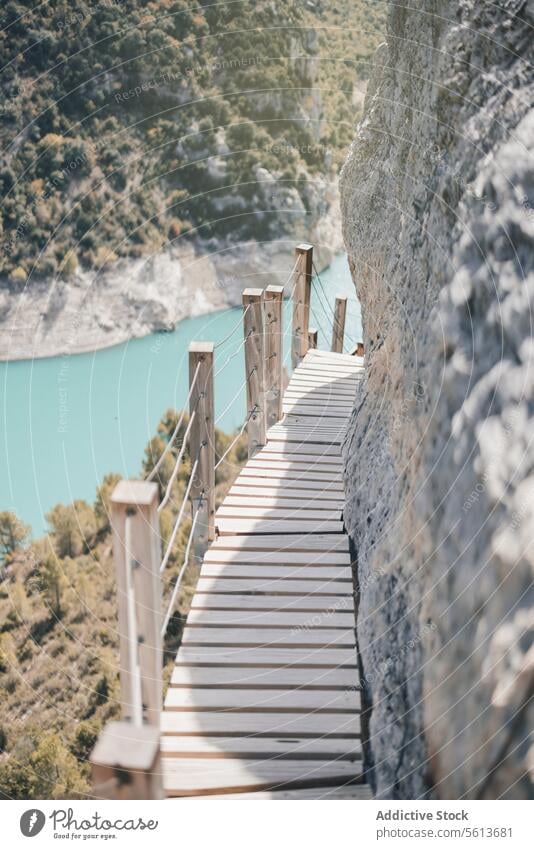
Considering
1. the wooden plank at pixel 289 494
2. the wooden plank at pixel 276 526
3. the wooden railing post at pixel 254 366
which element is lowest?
the wooden plank at pixel 276 526

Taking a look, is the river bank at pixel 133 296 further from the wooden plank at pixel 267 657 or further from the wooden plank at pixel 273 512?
the wooden plank at pixel 267 657

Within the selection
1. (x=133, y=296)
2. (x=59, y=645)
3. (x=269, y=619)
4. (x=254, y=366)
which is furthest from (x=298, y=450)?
→ (x=133, y=296)

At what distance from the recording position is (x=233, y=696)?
2.23 metres

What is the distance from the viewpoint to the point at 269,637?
8.14ft

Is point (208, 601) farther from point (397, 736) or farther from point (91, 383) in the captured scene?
point (91, 383)

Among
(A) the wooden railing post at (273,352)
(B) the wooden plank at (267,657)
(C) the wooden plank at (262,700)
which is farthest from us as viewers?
(A) the wooden railing post at (273,352)

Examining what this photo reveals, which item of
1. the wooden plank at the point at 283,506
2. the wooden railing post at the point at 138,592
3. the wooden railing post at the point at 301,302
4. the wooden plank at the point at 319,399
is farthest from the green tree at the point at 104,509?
the wooden railing post at the point at 138,592

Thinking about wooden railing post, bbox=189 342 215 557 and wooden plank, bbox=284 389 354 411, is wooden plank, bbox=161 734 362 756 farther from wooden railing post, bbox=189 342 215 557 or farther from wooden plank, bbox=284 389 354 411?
wooden plank, bbox=284 389 354 411

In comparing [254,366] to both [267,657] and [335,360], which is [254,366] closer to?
[267,657]

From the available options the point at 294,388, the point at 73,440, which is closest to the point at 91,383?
the point at 73,440

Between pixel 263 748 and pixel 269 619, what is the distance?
22.2 inches

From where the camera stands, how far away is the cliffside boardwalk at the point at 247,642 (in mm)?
1539

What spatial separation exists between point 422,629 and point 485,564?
337 millimetres

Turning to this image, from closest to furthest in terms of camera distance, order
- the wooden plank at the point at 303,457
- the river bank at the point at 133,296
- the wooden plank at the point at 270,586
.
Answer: the wooden plank at the point at 270,586, the wooden plank at the point at 303,457, the river bank at the point at 133,296
